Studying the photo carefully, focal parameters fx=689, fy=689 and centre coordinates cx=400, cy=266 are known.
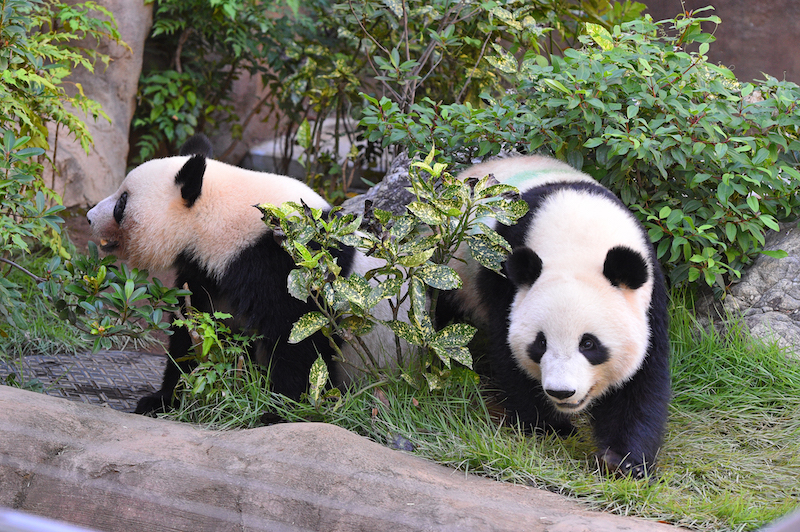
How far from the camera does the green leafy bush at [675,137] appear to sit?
3.23 m

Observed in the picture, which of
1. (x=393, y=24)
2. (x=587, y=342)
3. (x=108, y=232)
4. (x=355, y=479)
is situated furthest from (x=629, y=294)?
(x=393, y=24)

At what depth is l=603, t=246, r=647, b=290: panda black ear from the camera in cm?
250

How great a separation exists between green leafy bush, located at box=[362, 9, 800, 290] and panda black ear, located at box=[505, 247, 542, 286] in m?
0.87

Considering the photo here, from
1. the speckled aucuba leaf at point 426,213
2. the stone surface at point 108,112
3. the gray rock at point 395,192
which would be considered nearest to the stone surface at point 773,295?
the speckled aucuba leaf at point 426,213

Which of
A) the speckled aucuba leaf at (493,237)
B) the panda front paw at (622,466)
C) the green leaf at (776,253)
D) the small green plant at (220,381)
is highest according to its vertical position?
the green leaf at (776,253)

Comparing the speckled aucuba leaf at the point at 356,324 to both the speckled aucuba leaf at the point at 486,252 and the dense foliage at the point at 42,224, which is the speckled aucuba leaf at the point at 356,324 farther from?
the dense foliage at the point at 42,224

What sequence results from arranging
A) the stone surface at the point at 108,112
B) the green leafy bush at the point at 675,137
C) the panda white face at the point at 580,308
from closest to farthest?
the panda white face at the point at 580,308 → the green leafy bush at the point at 675,137 → the stone surface at the point at 108,112

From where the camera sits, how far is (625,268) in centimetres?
253

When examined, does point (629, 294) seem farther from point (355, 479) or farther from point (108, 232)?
point (108, 232)

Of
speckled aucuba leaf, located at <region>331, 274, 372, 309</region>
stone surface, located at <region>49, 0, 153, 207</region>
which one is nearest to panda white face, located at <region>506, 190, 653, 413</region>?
speckled aucuba leaf, located at <region>331, 274, 372, 309</region>

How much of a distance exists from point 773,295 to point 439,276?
193 centimetres

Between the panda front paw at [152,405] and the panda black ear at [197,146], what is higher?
the panda black ear at [197,146]

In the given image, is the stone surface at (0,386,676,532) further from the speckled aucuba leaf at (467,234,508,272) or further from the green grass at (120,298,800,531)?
the speckled aucuba leaf at (467,234,508,272)

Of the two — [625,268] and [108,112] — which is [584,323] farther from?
[108,112]
